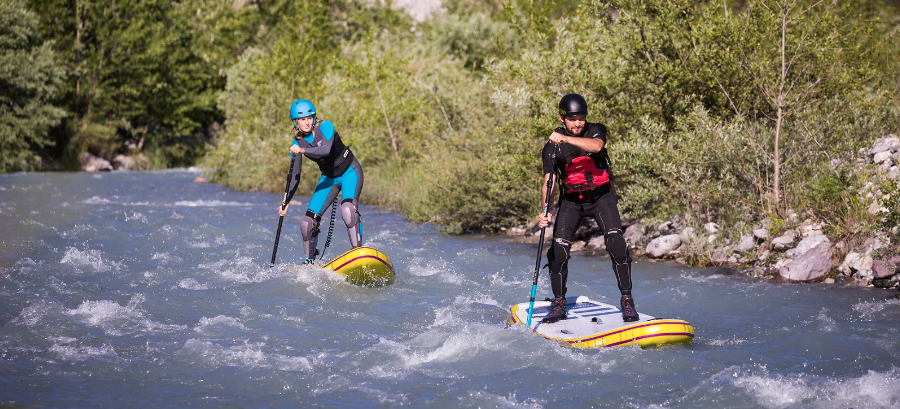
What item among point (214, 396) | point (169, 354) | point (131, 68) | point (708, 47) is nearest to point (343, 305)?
point (169, 354)

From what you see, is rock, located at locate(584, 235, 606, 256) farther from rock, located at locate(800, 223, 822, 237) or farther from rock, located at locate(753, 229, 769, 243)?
rock, located at locate(800, 223, 822, 237)

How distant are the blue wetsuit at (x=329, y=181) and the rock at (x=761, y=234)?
5.34 metres

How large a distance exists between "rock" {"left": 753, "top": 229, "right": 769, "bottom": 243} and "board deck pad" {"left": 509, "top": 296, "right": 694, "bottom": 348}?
4241 mm

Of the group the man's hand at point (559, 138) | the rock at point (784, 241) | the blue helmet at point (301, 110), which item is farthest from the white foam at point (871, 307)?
the blue helmet at point (301, 110)

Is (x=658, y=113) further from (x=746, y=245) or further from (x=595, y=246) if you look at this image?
(x=746, y=245)

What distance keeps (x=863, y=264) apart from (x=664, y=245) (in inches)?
111

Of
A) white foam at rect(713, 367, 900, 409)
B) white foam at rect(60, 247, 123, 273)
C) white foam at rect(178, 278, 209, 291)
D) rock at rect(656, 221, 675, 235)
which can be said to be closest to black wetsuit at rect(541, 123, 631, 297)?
white foam at rect(713, 367, 900, 409)

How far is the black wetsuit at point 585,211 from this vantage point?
24.1 feet

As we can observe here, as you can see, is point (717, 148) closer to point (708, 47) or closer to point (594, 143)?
point (708, 47)

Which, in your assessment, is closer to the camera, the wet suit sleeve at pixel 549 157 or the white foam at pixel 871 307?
the wet suit sleeve at pixel 549 157

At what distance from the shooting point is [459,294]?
33.2ft

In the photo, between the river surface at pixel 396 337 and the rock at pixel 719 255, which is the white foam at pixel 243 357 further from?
the rock at pixel 719 255

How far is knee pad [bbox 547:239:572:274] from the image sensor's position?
24.6 ft

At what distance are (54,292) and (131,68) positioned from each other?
33.1 meters
